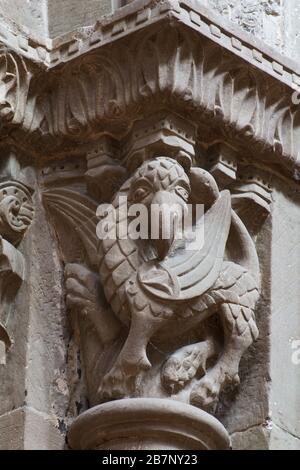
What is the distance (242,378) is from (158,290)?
0.27m

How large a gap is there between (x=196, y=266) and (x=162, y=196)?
142 millimetres

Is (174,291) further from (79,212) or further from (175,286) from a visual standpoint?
(79,212)

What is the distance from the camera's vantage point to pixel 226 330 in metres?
3.68

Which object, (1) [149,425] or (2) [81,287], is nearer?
(1) [149,425]

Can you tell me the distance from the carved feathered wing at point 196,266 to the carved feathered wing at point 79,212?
0.55 feet

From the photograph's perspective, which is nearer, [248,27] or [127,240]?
[127,240]

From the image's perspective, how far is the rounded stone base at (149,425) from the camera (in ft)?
11.6

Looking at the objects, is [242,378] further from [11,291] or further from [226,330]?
[11,291]

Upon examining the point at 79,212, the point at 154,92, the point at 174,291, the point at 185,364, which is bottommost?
the point at 185,364

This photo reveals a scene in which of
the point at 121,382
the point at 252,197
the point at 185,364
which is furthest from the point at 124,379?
the point at 252,197

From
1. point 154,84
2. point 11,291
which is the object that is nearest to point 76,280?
point 11,291
